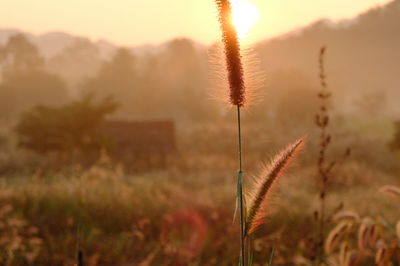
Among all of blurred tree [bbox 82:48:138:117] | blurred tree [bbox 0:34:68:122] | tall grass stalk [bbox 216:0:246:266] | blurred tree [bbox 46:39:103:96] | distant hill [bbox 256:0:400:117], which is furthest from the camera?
blurred tree [bbox 46:39:103:96]

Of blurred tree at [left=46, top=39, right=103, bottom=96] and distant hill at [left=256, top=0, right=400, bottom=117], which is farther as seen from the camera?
blurred tree at [left=46, top=39, right=103, bottom=96]

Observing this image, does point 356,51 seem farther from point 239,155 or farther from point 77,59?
point 239,155

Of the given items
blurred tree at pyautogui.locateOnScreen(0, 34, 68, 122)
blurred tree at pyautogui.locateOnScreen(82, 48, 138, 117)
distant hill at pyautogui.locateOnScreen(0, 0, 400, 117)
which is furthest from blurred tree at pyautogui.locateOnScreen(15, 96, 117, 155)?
distant hill at pyautogui.locateOnScreen(0, 0, 400, 117)

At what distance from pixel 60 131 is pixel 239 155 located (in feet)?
57.6

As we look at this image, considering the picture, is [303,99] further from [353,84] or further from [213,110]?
[353,84]

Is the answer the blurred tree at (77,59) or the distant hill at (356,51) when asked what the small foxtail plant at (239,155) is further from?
the blurred tree at (77,59)

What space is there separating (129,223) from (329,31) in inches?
3382

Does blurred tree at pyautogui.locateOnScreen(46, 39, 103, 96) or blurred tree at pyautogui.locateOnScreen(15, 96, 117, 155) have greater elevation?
blurred tree at pyautogui.locateOnScreen(46, 39, 103, 96)

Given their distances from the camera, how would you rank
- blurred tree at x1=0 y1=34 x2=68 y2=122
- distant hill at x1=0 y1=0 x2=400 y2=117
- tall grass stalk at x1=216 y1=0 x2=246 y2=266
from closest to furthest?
1. tall grass stalk at x1=216 y1=0 x2=246 y2=266
2. blurred tree at x1=0 y1=34 x2=68 y2=122
3. distant hill at x1=0 y1=0 x2=400 y2=117

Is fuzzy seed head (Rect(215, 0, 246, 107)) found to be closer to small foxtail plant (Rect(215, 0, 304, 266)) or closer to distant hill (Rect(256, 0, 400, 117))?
small foxtail plant (Rect(215, 0, 304, 266))

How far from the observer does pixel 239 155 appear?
1344 millimetres

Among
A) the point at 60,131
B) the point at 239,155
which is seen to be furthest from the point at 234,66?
the point at 60,131

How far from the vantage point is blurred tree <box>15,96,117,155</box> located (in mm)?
17859

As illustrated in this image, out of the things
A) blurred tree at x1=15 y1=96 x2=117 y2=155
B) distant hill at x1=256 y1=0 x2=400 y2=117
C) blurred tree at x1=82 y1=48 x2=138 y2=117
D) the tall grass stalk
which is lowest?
blurred tree at x1=15 y1=96 x2=117 y2=155
